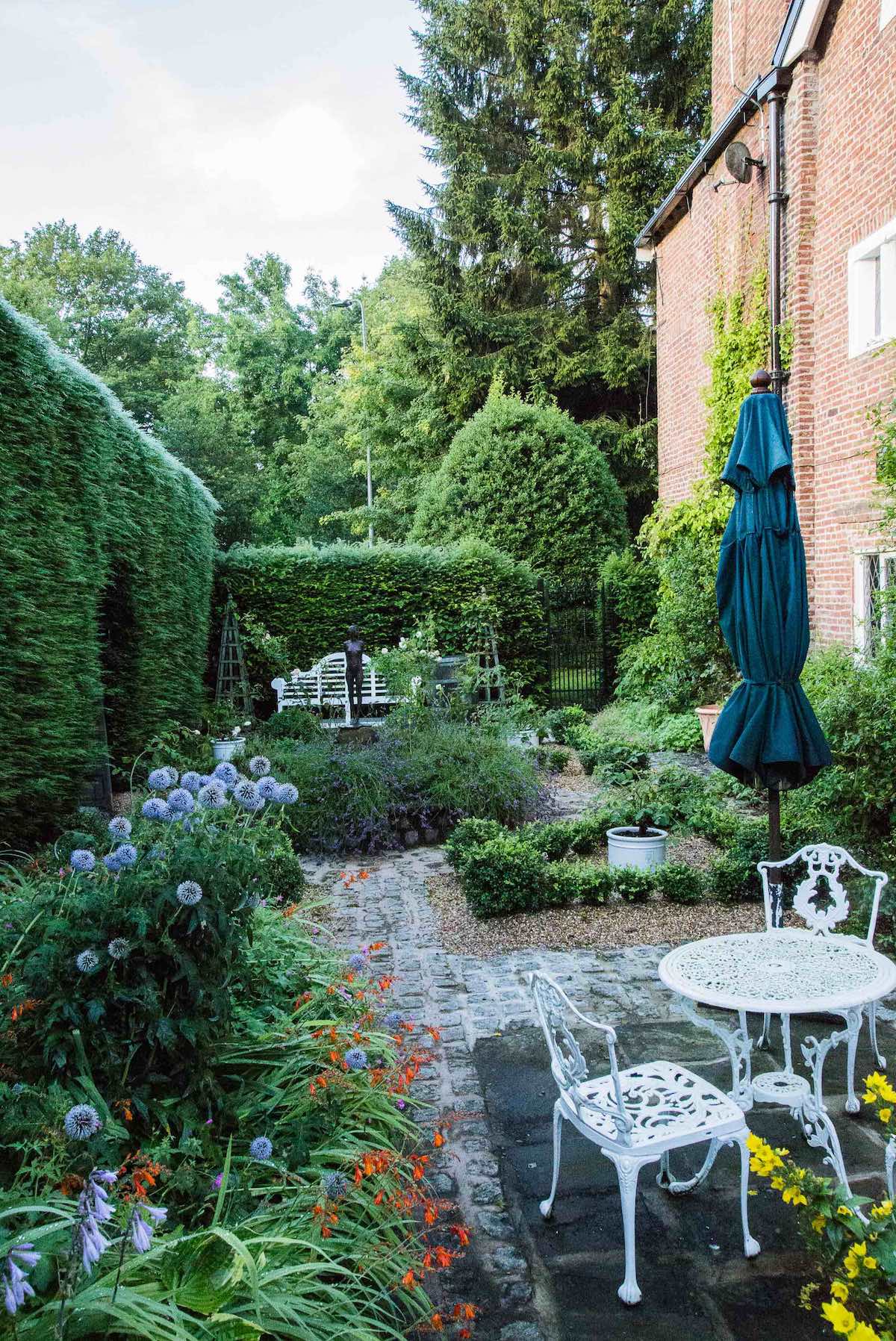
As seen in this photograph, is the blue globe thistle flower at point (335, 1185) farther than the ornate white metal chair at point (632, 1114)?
No

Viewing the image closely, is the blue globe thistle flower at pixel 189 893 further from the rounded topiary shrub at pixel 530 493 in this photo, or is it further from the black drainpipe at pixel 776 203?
the rounded topiary shrub at pixel 530 493

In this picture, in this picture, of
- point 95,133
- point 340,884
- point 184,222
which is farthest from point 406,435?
point 340,884

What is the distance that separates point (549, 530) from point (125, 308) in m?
23.7

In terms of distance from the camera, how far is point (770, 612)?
4.14 meters

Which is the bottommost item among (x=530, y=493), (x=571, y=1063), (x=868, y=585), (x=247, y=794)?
(x=571, y=1063)

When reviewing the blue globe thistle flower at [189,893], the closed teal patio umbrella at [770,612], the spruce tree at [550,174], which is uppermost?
the spruce tree at [550,174]

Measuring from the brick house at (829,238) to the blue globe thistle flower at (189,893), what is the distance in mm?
6785

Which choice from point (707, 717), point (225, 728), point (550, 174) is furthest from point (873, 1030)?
point (550, 174)

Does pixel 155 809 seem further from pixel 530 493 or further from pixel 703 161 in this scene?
pixel 530 493

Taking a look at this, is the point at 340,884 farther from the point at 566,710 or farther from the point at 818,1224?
the point at 566,710

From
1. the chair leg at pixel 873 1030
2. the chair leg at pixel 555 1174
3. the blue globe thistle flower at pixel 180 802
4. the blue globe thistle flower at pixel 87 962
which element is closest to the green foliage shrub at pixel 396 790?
the chair leg at pixel 873 1030

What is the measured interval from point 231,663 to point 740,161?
9.39 meters

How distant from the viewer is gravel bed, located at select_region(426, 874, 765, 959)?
17.8ft

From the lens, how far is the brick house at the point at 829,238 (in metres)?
8.17
